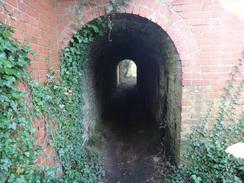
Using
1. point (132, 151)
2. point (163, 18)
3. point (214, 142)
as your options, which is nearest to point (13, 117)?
point (163, 18)

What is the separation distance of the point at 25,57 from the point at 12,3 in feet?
1.85

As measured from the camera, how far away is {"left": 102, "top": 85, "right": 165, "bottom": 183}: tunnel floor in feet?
10.7

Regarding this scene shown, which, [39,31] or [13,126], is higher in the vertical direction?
[39,31]

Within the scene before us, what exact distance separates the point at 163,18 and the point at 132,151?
129 inches

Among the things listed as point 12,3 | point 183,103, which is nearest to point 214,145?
point 183,103

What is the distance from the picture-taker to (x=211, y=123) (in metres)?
2.71

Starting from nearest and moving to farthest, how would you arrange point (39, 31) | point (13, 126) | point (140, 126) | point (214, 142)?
1. point (13, 126)
2. point (39, 31)
3. point (214, 142)
4. point (140, 126)

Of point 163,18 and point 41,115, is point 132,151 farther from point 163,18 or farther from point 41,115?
point 163,18

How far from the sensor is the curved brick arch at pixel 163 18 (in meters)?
2.51

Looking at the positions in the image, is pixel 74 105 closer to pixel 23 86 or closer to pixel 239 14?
pixel 23 86

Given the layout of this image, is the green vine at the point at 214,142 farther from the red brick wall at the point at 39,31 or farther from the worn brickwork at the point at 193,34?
the red brick wall at the point at 39,31

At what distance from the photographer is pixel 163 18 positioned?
8.31 ft

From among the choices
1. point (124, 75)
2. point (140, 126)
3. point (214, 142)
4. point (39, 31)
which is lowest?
point (140, 126)

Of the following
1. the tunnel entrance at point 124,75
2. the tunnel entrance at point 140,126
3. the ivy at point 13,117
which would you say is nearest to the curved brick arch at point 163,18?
the tunnel entrance at point 140,126
